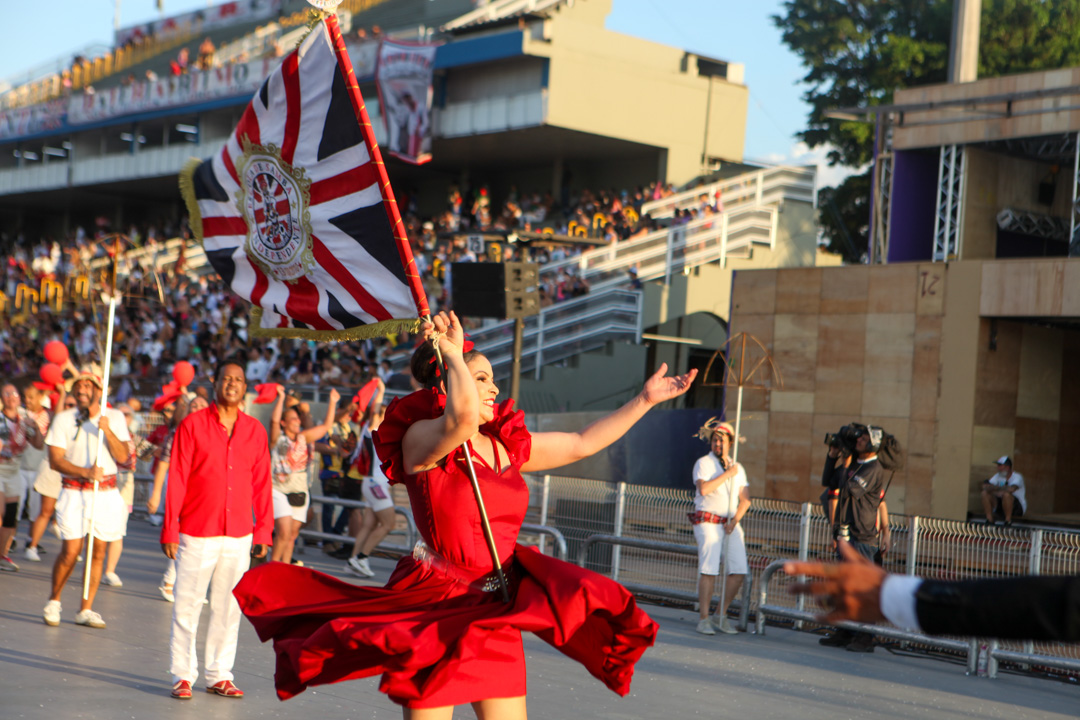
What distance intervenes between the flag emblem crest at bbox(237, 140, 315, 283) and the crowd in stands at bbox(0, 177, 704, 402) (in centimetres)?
1464

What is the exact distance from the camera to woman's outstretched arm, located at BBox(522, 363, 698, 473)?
4535 millimetres

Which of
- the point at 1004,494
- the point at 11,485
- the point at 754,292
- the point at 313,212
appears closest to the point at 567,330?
the point at 754,292

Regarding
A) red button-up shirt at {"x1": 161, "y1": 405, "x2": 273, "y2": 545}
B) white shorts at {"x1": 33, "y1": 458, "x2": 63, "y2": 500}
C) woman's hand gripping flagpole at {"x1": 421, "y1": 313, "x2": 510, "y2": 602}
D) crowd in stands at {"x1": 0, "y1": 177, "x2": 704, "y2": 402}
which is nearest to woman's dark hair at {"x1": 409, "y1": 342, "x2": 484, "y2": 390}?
woman's hand gripping flagpole at {"x1": 421, "y1": 313, "x2": 510, "y2": 602}

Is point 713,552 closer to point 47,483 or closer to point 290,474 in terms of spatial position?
point 290,474

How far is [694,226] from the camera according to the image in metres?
26.0

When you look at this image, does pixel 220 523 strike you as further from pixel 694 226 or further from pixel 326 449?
pixel 694 226

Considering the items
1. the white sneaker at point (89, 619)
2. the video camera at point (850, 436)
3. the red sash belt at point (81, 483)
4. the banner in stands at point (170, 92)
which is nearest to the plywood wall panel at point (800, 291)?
the video camera at point (850, 436)

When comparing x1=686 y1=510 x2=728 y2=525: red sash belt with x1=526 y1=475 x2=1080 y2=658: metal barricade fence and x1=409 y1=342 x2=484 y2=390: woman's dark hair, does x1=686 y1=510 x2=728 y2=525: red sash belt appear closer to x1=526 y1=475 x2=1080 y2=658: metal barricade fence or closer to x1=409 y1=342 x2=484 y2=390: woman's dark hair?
x1=526 y1=475 x2=1080 y2=658: metal barricade fence

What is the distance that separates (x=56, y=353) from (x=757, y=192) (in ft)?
57.5

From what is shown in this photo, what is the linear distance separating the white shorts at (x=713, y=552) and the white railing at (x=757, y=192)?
17421 millimetres

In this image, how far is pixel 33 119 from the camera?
4753 cm

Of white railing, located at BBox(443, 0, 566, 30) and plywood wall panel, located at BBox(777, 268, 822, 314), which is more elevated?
white railing, located at BBox(443, 0, 566, 30)

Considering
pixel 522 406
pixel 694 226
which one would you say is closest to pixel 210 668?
pixel 522 406

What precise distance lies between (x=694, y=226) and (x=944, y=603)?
24.0 metres
